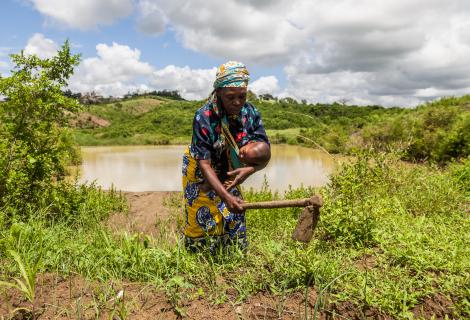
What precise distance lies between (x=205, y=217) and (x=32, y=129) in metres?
2.71

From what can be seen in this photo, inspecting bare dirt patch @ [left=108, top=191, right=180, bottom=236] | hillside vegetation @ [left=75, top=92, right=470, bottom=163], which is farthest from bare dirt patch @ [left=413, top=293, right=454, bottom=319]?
bare dirt patch @ [left=108, top=191, right=180, bottom=236]

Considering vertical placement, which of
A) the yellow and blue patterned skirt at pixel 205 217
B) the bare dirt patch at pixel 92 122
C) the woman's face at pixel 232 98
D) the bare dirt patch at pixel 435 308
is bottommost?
the bare dirt patch at pixel 435 308

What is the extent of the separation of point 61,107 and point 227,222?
114 inches

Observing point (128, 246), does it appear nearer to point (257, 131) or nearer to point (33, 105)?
point (257, 131)

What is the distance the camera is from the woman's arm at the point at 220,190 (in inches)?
93.2

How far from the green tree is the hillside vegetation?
0.70m

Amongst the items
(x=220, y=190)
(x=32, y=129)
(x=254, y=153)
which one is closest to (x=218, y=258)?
(x=220, y=190)

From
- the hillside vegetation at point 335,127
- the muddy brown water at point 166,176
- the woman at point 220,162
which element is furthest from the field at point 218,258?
the muddy brown water at point 166,176

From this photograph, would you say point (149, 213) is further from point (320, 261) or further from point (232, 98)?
point (320, 261)

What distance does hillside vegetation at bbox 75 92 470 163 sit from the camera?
652 centimetres

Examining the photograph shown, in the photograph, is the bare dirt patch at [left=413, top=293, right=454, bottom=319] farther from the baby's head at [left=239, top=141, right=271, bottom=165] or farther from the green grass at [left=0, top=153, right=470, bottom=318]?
the baby's head at [left=239, top=141, right=271, bottom=165]

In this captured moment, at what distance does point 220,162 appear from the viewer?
272cm

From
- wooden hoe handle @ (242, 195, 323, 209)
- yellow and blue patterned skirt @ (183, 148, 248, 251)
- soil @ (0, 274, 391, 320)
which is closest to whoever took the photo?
soil @ (0, 274, 391, 320)

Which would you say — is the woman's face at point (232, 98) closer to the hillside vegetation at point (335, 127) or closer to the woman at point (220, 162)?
the woman at point (220, 162)
